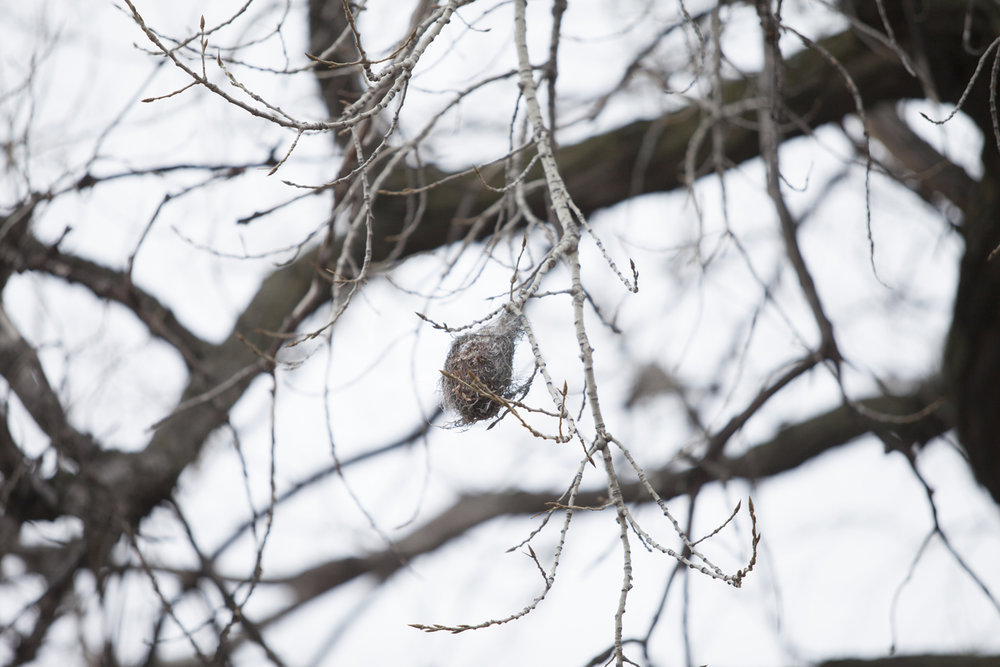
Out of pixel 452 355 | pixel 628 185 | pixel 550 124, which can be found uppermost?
pixel 628 185

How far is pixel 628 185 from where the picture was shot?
3236mm

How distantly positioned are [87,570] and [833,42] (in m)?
3.31

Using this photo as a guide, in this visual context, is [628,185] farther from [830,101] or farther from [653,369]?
[653,369]

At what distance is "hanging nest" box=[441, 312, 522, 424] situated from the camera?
1.57m

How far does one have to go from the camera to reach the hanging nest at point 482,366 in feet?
5.16

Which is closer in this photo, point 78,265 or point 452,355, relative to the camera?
point 452,355

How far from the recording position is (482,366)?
62.9 inches

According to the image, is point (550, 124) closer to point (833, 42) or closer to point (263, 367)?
point (263, 367)

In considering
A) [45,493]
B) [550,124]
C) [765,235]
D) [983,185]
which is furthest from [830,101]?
[45,493]

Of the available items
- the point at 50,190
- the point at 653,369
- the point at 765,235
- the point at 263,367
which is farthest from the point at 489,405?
the point at 765,235

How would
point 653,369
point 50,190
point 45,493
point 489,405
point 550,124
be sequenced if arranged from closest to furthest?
point 489,405 < point 550,124 < point 50,190 < point 45,493 < point 653,369

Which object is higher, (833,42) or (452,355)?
(833,42)

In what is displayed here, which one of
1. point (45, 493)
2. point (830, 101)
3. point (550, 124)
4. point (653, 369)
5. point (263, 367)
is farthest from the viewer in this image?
point (653, 369)

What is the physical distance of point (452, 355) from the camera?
64.2 inches
